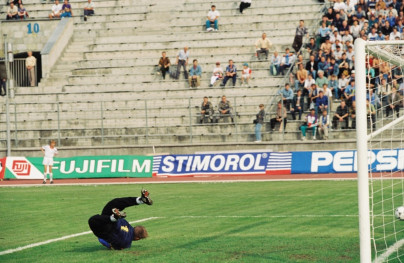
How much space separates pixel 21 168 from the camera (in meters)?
37.4

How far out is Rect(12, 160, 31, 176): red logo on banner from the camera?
37375 mm

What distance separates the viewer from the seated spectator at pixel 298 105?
38250 mm

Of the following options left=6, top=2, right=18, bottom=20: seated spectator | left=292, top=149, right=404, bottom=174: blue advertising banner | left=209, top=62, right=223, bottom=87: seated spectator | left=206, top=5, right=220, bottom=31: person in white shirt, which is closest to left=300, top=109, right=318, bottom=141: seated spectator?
left=292, top=149, right=404, bottom=174: blue advertising banner

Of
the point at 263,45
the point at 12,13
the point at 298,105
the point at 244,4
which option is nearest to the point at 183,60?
the point at 263,45

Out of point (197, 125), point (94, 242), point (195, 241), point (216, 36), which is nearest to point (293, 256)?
point (195, 241)

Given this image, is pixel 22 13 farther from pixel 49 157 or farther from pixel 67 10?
pixel 49 157

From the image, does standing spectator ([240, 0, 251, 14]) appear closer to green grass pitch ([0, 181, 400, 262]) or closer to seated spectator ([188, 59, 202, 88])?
seated spectator ([188, 59, 202, 88])

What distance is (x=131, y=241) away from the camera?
14453 millimetres

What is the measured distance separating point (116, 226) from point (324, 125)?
24454mm

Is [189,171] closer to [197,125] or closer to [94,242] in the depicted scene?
[197,125]

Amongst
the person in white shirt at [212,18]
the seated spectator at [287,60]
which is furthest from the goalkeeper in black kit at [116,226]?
the person in white shirt at [212,18]

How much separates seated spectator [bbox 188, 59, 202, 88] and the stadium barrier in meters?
7.41

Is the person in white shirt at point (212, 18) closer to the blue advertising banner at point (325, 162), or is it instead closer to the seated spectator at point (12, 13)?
the seated spectator at point (12, 13)

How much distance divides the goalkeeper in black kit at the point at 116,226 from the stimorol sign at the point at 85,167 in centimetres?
2214
